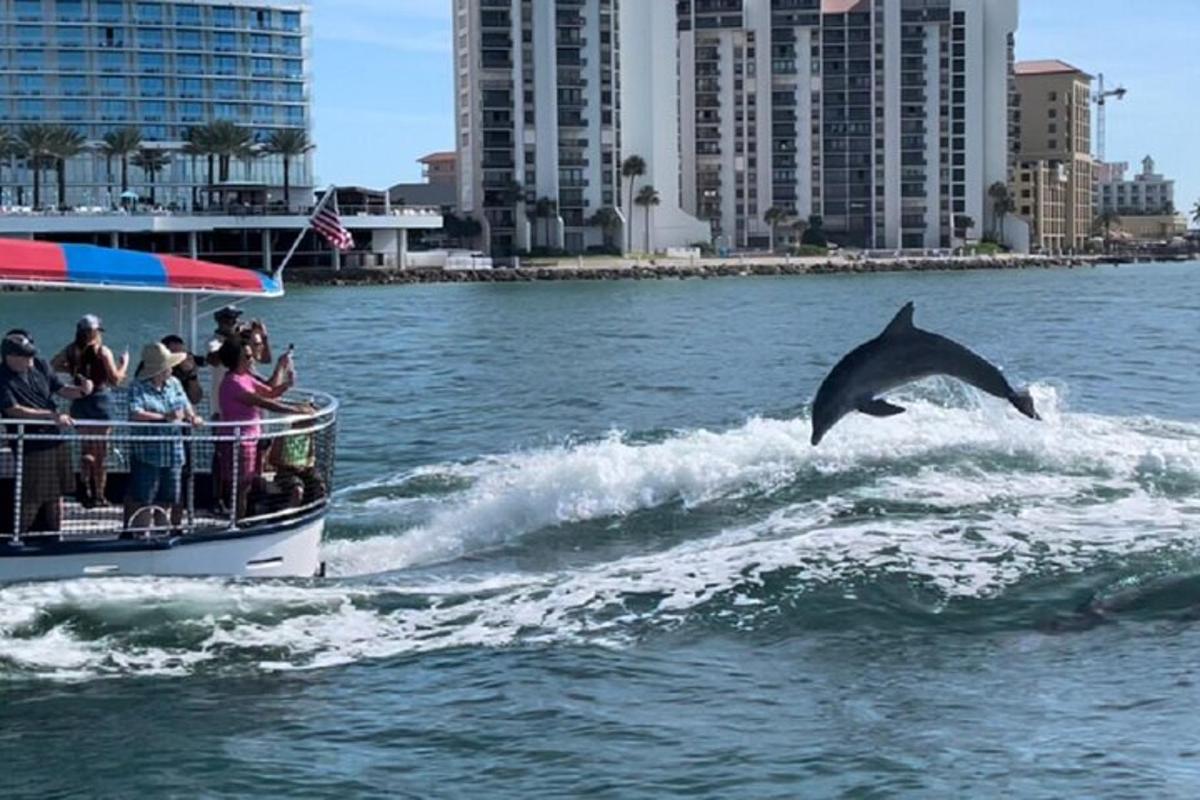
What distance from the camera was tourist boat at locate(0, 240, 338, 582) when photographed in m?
16.0

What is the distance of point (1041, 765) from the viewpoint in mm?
12406

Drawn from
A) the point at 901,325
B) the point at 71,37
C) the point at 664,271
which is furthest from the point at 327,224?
the point at 71,37

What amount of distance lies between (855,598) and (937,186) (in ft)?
596

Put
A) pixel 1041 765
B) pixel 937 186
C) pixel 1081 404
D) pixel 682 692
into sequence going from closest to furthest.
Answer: pixel 1041 765 < pixel 682 692 < pixel 1081 404 < pixel 937 186

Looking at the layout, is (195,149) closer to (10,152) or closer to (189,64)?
(189,64)

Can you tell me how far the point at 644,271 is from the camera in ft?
520

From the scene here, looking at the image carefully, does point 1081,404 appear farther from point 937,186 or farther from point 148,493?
point 937,186

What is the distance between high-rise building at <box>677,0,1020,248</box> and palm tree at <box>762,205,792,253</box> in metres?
0.95

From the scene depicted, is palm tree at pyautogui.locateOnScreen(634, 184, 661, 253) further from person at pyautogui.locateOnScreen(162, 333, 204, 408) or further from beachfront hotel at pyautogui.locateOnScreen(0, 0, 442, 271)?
person at pyautogui.locateOnScreen(162, 333, 204, 408)

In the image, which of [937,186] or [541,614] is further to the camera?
[937,186]

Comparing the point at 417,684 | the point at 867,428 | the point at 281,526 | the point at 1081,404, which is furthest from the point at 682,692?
the point at 1081,404

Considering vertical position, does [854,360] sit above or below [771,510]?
above

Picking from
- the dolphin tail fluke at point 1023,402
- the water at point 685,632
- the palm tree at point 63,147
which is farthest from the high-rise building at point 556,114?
the dolphin tail fluke at point 1023,402

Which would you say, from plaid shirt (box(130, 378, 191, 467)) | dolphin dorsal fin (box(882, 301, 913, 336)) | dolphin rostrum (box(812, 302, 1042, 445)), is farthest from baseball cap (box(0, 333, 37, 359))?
dolphin dorsal fin (box(882, 301, 913, 336))
